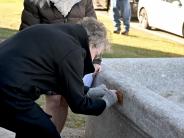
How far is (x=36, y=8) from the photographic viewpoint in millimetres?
4836

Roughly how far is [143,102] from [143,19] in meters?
13.3

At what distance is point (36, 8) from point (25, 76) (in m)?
1.54

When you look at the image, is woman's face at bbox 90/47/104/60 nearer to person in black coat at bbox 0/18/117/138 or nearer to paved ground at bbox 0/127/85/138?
person in black coat at bbox 0/18/117/138

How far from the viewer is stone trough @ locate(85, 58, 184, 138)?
333cm

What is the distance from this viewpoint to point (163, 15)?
50.4ft

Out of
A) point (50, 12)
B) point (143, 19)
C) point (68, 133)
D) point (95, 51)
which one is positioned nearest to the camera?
point (95, 51)

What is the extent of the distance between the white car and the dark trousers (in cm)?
1131

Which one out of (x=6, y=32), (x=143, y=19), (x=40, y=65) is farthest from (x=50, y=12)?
(x=143, y=19)

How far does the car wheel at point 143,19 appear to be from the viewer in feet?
53.7

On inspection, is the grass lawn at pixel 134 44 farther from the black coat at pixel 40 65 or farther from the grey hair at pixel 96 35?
the black coat at pixel 40 65

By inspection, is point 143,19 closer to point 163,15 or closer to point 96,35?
point 163,15

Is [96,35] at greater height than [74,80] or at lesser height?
greater

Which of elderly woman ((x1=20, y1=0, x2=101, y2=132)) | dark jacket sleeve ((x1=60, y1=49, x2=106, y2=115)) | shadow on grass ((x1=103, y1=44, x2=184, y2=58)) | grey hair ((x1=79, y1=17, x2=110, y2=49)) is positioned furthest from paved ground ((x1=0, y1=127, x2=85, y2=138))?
shadow on grass ((x1=103, y1=44, x2=184, y2=58))

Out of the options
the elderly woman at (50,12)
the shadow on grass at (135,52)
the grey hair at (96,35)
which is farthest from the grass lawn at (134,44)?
the grey hair at (96,35)
